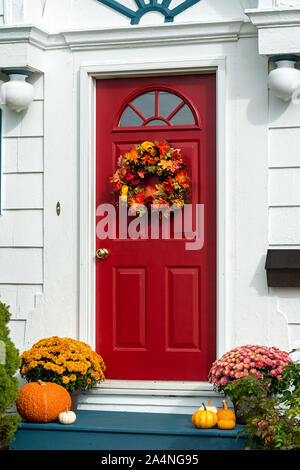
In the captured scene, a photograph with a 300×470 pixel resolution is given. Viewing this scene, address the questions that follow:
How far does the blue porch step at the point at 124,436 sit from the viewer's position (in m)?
5.03

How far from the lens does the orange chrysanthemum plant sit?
5.37 m

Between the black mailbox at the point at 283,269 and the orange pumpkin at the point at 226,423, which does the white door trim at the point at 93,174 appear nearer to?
the black mailbox at the point at 283,269

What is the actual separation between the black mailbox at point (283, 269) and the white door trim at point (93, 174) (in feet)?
1.14

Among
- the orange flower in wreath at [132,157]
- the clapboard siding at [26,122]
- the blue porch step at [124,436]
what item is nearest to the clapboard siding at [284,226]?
the orange flower in wreath at [132,157]

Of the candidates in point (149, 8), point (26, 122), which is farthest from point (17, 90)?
point (149, 8)

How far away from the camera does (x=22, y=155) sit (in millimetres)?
5953

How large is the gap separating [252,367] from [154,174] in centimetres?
157

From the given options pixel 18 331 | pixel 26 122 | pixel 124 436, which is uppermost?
pixel 26 122

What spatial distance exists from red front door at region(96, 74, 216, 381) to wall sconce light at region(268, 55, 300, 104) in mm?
520

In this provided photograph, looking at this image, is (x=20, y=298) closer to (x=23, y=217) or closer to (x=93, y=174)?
(x=23, y=217)

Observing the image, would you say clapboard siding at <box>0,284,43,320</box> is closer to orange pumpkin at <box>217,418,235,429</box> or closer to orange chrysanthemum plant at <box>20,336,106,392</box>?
orange chrysanthemum plant at <box>20,336,106,392</box>

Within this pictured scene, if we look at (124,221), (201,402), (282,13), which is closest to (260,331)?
(201,402)

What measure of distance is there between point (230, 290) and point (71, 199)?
1.36m

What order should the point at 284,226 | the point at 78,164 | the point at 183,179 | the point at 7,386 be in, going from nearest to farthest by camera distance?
1. the point at 7,386
2. the point at 284,226
3. the point at 183,179
4. the point at 78,164
